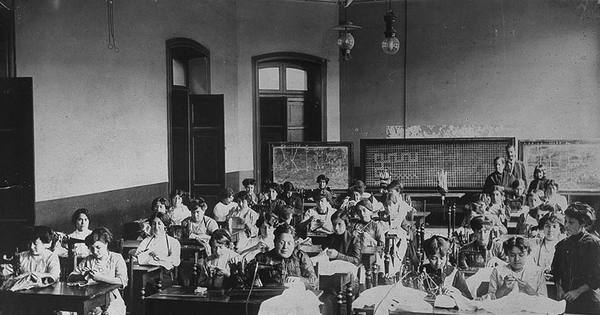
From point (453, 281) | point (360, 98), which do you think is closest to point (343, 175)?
point (360, 98)

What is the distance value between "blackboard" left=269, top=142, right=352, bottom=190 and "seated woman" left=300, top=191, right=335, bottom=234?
225 cm

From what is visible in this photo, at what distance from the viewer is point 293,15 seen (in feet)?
36.9

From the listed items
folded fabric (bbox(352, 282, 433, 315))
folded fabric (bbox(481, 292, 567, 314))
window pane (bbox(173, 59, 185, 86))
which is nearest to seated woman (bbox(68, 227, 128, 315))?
folded fabric (bbox(352, 282, 433, 315))

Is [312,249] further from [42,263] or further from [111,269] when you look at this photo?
[42,263]

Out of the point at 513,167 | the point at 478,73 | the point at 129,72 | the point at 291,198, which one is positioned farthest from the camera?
the point at 478,73

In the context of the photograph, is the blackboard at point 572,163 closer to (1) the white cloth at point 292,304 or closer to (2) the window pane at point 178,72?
(2) the window pane at point 178,72

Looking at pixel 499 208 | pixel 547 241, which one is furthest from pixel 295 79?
pixel 547 241

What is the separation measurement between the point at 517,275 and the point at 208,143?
573 centimetres

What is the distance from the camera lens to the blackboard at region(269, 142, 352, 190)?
10.4 metres

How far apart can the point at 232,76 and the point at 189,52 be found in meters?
1.32

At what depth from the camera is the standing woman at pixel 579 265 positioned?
4148mm

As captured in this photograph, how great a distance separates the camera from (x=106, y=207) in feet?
23.1

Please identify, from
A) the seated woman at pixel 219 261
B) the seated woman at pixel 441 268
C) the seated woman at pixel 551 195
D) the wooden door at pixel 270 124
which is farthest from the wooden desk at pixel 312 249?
the wooden door at pixel 270 124

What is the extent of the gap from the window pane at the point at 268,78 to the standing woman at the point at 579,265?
7442 mm
